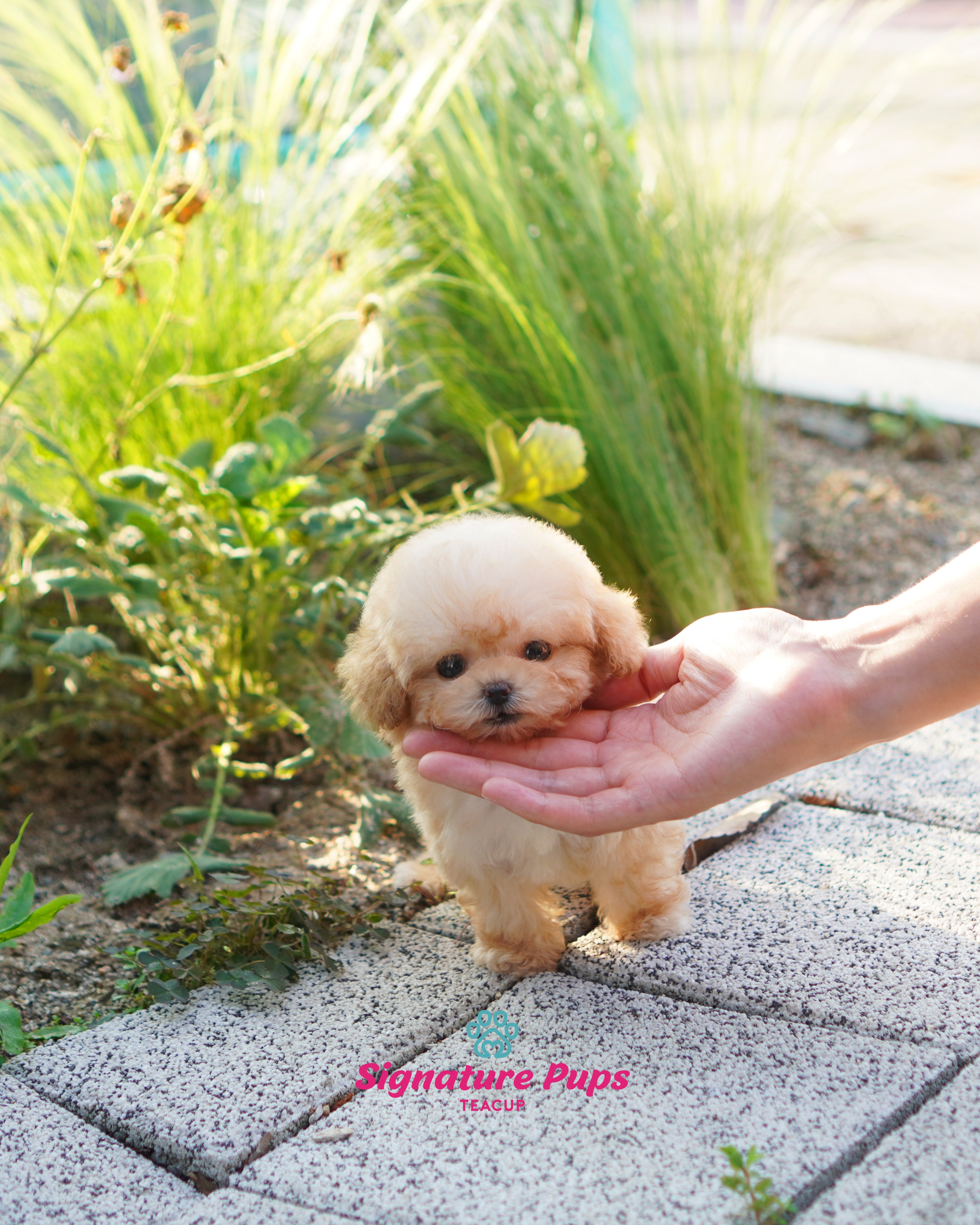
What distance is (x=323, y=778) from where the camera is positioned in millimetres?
2754

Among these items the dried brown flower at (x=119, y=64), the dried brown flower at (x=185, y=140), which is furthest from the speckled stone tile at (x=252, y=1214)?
the dried brown flower at (x=119, y=64)

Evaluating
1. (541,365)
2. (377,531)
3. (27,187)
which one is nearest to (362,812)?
(377,531)

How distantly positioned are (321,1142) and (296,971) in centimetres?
46

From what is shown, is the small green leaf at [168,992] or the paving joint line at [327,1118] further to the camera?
the small green leaf at [168,992]

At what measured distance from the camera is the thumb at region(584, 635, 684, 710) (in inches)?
75.8

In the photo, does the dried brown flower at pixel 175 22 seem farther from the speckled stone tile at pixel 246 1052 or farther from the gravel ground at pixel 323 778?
the speckled stone tile at pixel 246 1052

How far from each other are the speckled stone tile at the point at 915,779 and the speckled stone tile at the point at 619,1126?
0.77 m

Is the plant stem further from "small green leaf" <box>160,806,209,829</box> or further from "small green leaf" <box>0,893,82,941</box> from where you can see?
"small green leaf" <box>0,893,82,941</box>

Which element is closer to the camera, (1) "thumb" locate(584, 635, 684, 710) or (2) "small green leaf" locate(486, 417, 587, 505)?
(1) "thumb" locate(584, 635, 684, 710)

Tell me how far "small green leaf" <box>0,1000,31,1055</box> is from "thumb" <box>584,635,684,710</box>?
1056 mm

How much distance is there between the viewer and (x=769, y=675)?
1721 millimetres

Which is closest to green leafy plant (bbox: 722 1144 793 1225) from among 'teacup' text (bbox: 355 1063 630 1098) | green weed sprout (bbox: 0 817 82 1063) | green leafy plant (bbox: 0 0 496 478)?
'teacup' text (bbox: 355 1063 630 1098)

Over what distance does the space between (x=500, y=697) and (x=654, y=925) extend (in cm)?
49

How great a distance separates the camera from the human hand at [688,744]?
5.30 feet
